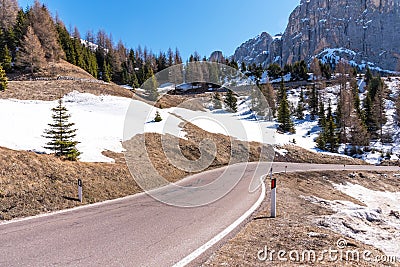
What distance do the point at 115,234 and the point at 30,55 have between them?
200 ft

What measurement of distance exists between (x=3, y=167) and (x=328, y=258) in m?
12.0

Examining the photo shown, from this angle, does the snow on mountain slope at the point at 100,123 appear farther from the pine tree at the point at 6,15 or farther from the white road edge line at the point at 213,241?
the pine tree at the point at 6,15

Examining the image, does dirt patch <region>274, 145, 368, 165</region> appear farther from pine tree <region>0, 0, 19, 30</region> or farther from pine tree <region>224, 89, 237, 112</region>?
pine tree <region>0, 0, 19, 30</region>

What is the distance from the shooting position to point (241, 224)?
23.2 feet

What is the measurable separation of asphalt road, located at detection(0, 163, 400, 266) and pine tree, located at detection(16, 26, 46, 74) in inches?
2250

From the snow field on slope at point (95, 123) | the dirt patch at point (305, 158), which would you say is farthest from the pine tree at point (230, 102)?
the dirt patch at point (305, 158)

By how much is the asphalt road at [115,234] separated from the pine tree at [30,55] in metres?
57.2

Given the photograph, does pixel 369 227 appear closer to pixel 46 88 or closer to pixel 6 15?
pixel 46 88

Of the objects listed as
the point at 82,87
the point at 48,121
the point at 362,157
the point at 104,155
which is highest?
the point at 82,87

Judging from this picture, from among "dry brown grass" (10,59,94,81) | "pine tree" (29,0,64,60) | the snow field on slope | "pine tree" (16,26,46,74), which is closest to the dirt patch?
the snow field on slope

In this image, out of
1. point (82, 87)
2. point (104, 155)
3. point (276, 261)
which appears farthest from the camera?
point (82, 87)

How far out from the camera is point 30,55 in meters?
53.0

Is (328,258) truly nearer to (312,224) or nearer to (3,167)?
(312,224)

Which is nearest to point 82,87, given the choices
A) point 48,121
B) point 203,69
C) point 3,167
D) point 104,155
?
point 48,121
